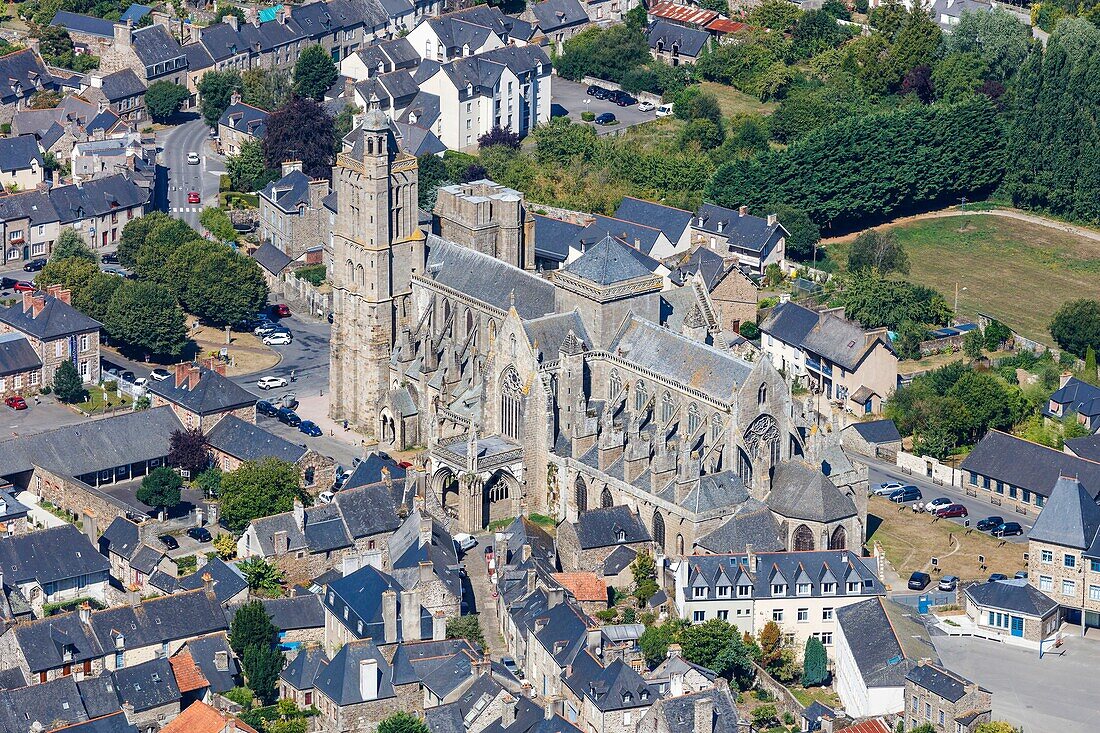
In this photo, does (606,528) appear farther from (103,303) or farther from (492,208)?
(103,303)

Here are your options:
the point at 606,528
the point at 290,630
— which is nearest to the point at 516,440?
the point at 606,528

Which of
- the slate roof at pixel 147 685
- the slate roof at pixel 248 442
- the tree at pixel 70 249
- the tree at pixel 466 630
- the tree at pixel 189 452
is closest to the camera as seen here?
the slate roof at pixel 147 685

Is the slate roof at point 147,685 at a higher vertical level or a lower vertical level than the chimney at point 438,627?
lower

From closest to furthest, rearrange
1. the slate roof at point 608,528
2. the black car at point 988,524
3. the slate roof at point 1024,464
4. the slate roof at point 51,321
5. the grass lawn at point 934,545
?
the slate roof at point 608,528, the grass lawn at point 934,545, the black car at point 988,524, the slate roof at point 1024,464, the slate roof at point 51,321

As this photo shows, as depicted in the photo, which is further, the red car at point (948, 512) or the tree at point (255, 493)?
the red car at point (948, 512)

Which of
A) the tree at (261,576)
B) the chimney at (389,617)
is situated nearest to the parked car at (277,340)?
the tree at (261,576)

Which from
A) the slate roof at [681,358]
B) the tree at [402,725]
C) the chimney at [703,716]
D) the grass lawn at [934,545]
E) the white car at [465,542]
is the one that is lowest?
the white car at [465,542]

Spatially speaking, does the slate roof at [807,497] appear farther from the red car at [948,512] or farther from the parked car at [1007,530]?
the parked car at [1007,530]
